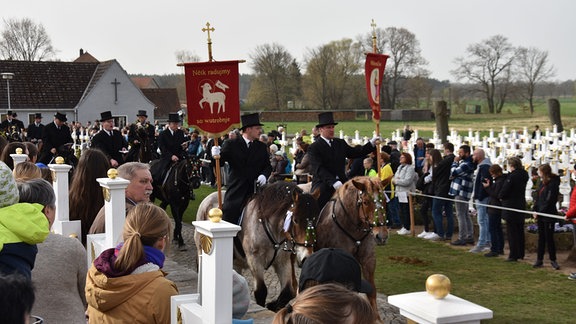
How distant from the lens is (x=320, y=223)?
9.18 meters

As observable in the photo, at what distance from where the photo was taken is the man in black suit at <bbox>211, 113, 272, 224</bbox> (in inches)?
378

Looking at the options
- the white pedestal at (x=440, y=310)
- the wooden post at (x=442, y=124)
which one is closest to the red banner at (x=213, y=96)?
the white pedestal at (x=440, y=310)

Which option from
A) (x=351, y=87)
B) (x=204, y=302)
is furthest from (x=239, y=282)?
(x=351, y=87)

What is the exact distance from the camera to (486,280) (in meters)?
11.0

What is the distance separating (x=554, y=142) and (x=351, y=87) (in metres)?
53.8

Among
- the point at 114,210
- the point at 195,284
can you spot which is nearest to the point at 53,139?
the point at 195,284

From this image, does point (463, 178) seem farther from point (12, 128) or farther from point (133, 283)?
point (12, 128)

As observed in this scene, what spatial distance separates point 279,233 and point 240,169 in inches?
63.8

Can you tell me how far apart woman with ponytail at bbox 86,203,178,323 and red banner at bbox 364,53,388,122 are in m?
7.14

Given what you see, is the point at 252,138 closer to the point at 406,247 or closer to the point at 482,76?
the point at 406,247

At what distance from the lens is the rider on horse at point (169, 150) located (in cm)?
1471

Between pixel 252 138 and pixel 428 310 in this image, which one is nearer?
pixel 428 310

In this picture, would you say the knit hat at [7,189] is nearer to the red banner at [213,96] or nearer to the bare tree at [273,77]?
the red banner at [213,96]

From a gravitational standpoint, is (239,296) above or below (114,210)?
below
